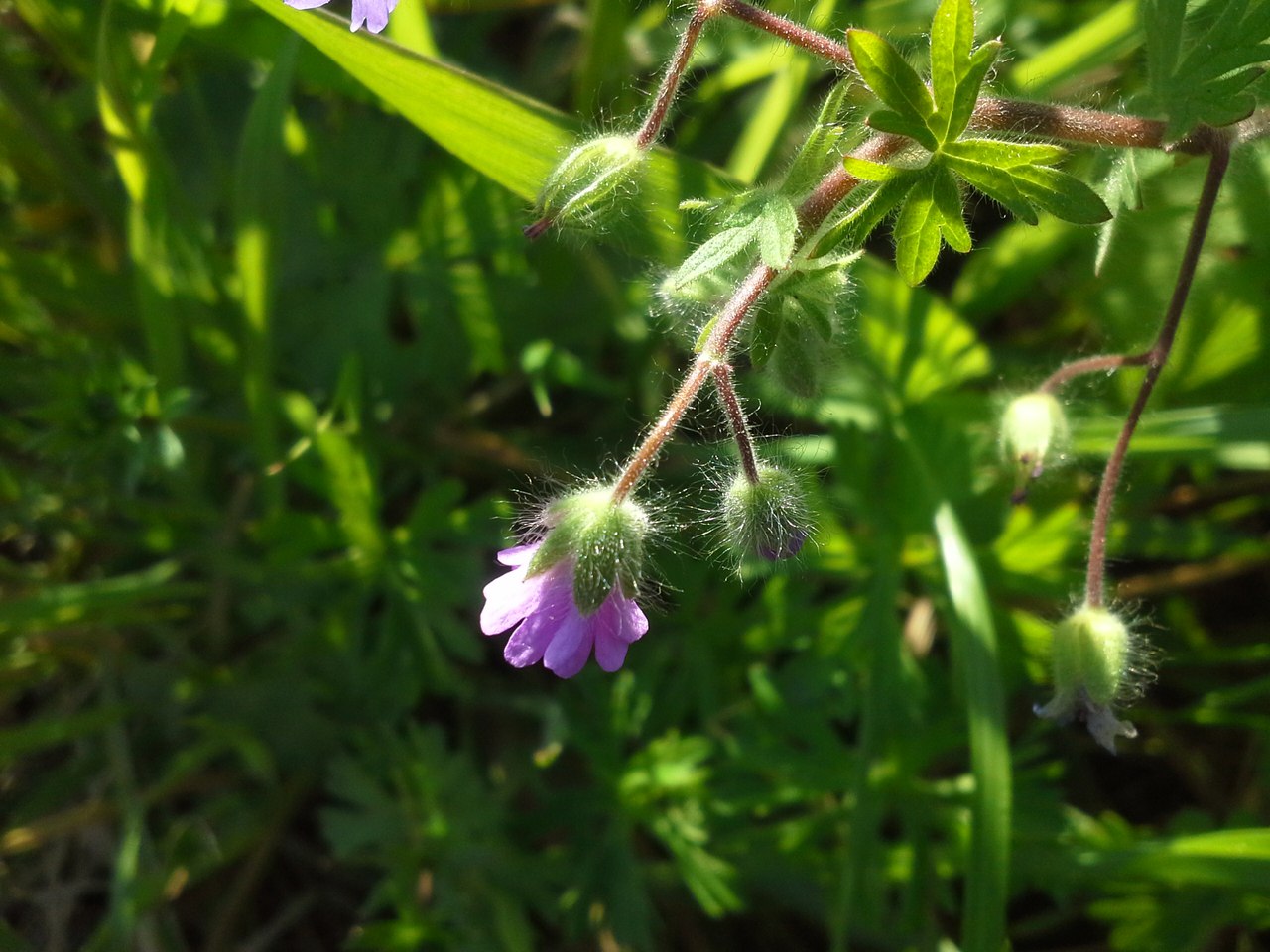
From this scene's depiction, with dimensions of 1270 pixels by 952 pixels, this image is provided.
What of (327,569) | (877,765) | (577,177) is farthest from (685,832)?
(577,177)

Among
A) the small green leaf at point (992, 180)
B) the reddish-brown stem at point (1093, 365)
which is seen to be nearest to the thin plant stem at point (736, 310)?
the small green leaf at point (992, 180)

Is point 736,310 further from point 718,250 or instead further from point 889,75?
point 889,75

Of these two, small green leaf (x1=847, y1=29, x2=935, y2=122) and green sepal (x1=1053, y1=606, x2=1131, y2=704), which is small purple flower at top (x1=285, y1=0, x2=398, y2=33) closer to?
small green leaf (x1=847, y1=29, x2=935, y2=122)

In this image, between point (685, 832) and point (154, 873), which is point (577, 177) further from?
point (154, 873)

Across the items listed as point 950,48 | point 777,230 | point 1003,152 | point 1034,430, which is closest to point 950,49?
point 950,48

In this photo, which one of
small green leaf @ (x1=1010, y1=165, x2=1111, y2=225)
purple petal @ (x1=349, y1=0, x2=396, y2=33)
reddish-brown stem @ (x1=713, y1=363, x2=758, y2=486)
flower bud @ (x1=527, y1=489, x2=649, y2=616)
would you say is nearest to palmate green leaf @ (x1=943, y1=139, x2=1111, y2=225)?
small green leaf @ (x1=1010, y1=165, x2=1111, y2=225)

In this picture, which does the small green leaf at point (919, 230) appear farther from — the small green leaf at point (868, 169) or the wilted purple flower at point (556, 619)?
the wilted purple flower at point (556, 619)

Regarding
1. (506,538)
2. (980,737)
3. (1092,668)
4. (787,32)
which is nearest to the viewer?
(787,32)
